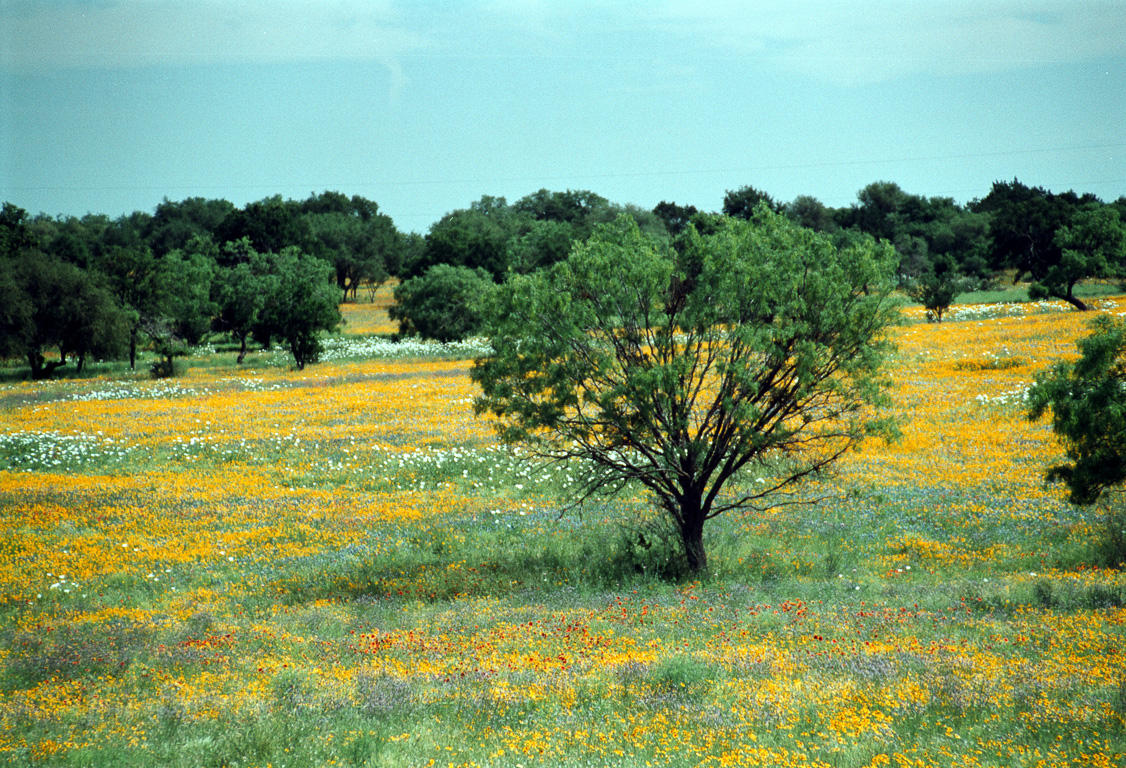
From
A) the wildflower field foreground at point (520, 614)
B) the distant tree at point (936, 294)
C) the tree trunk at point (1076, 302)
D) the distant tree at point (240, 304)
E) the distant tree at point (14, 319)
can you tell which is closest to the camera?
the wildflower field foreground at point (520, 614)

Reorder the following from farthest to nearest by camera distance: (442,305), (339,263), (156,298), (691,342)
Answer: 1. (339,263)
2. (442,305)
3. (156,298)
4. (691,342)

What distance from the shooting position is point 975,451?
74.6 feet

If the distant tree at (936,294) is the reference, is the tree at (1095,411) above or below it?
below

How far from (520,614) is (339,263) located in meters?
99.2

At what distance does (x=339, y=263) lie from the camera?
346 ft

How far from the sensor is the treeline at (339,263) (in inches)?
1961

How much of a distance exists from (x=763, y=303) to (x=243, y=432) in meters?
22.9

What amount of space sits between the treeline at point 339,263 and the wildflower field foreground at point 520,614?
19.4 ft

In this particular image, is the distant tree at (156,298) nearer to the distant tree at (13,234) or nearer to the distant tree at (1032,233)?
the distant tree at (13,234)

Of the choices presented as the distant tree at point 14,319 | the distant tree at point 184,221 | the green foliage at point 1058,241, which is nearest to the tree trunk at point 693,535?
Answer: the distant tree at point 14,319

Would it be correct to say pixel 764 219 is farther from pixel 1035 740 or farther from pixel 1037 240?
pixel 1037 240

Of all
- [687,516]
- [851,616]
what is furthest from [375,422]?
[851,616]

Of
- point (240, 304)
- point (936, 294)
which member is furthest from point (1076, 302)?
point (240, 304)

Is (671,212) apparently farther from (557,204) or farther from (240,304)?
(240,304)
